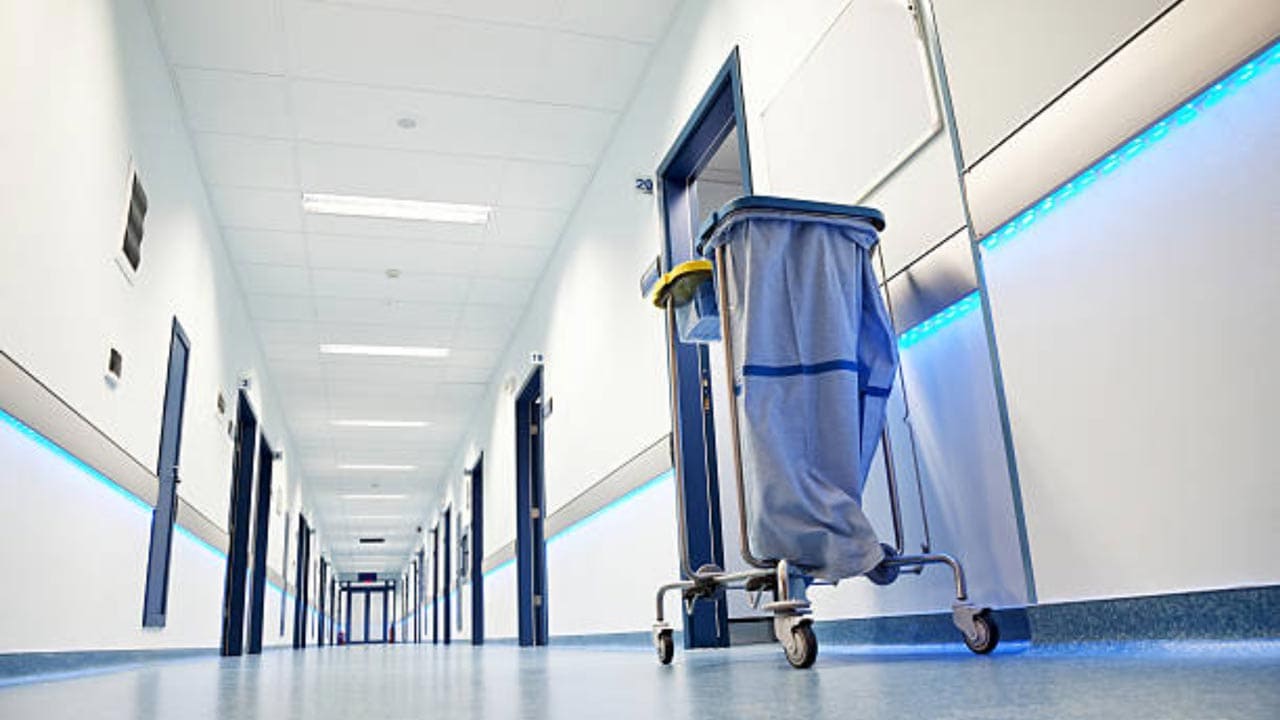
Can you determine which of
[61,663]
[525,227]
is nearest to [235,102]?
[525,227]

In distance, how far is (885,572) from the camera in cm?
212

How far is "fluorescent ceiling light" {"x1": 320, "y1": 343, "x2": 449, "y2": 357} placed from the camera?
9.03m

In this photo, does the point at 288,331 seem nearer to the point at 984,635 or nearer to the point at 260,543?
the point at 260,543

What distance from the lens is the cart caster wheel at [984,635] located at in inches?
76.9

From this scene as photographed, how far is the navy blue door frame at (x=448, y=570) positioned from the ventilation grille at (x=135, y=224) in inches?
462

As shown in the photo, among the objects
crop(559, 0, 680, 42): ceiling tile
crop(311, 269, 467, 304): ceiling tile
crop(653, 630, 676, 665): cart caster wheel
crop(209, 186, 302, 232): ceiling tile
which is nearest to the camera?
crop(653, 630, 676, 665): cart caster wheel

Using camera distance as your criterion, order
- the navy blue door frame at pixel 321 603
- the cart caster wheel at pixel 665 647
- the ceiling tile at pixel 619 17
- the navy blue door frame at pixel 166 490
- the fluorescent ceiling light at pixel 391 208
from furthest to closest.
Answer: the navy blue door frame at pixel 321 603
the fluorescent ceiling light at pixel 391 208
the navy blue door frame at pixel 166 490
the ceiling tile at pixel 619 17
the cart caster wheel at pixel 665 647

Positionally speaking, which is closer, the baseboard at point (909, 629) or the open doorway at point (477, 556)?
the baseboard at point (909, 629)

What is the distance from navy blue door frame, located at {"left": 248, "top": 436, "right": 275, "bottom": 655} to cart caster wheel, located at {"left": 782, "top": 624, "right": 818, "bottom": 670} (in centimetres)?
814

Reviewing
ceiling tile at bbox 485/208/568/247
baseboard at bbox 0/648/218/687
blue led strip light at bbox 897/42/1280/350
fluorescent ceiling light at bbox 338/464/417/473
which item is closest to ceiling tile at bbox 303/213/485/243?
ceiling tile at bbox 485/208/568/247

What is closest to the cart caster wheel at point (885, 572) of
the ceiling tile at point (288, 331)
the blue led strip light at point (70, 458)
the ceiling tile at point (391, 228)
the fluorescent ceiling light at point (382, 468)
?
the blue led strip light at point (70, 458)

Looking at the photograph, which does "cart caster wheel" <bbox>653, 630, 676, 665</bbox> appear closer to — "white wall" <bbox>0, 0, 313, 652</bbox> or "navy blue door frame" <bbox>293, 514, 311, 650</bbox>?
"white wall" <bbox>0, 0, 313, 652</bbox>

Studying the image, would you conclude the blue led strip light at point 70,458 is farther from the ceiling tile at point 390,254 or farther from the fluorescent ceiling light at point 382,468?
the fluorescent ceiling light at point 382,468

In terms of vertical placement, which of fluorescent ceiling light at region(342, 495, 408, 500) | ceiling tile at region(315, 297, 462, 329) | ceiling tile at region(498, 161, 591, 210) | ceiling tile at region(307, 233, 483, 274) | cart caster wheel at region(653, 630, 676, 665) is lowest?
cart caster wheel at region(653, 630, 676, 665)
